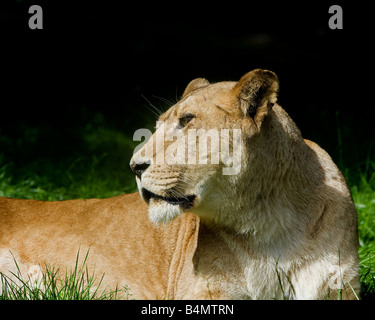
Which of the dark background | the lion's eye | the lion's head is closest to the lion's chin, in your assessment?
the lion's head

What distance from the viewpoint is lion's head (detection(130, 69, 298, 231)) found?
2.99 metres

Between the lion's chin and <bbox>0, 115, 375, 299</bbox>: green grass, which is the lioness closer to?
the lion's chin

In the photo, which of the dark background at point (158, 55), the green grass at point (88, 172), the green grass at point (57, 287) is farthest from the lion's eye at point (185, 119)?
the dark background at point (158, 55)

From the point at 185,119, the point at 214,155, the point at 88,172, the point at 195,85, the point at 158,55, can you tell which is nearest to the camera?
the point at 214,155

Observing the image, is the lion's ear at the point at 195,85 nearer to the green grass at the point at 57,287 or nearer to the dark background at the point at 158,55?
the green grass at the point at 57,287

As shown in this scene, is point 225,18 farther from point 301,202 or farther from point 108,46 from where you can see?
point 301,202

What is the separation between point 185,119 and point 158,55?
4.70 meters

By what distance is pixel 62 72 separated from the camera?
25.1ft

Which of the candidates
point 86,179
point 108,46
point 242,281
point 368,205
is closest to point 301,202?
point 242,281

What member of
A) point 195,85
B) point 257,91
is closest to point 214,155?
point 257,91

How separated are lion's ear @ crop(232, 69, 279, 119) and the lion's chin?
0.55 m

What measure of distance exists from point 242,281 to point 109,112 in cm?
441

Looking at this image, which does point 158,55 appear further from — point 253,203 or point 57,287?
point 253,203

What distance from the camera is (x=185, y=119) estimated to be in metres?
3.10
